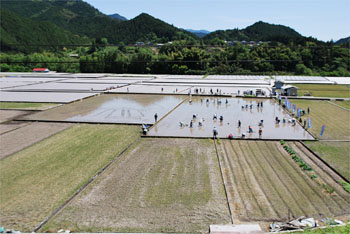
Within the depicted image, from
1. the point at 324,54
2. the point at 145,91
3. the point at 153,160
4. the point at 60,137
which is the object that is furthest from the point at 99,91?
the point at 324,54

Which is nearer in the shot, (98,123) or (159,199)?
(159,199)

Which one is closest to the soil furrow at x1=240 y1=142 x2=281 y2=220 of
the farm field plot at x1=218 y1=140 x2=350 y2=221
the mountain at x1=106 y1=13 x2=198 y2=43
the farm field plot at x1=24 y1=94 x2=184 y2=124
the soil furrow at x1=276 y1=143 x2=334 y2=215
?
the farm field plot at x1=218 y1=140 x2=350 y2=221

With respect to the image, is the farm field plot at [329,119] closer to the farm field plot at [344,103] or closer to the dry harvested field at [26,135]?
the farm field plot at [344,103]

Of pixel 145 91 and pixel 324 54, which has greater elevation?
pixel 324 54

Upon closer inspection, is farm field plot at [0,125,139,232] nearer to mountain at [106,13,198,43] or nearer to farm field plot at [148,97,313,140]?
farm field plot at [148,97,313,140]

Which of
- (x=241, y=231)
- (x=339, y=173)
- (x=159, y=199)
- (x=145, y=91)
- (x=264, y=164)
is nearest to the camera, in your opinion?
(x=241, y=231)

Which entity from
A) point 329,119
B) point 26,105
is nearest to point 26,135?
point 26,105

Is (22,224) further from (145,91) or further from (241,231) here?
(145,91)

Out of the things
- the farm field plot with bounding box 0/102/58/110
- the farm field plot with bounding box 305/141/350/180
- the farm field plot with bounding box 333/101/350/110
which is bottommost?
the farm field plot with bounding box 305/141/350/180
